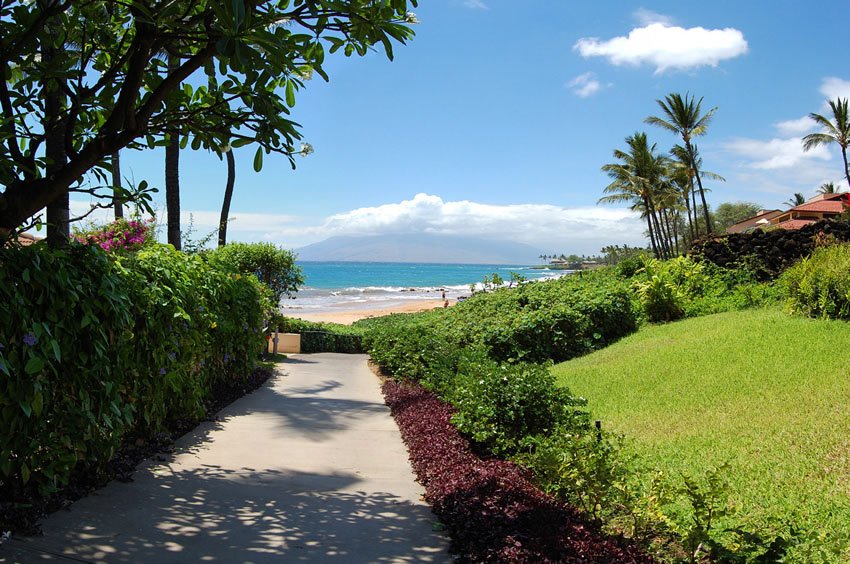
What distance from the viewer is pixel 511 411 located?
588 centimetres

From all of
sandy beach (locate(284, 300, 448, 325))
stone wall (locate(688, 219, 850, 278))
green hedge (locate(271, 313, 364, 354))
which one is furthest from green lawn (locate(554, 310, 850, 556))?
sandy beach (locate(284, 300, 448, 325))

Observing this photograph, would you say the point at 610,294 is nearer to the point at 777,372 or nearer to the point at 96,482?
the point at 777,372

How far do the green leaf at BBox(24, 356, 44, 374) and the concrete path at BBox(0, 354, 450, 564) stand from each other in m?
0.95

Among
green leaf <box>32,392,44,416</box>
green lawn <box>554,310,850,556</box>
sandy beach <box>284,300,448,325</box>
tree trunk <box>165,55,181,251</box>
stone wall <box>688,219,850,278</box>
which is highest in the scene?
tree trunk <box>165,55,181,251</box>

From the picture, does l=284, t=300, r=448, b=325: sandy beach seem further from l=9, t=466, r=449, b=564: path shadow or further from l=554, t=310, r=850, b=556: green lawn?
l=9, t=466, r=449, b=564: path shadow

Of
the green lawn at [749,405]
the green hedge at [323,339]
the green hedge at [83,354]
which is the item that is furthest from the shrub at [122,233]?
the green hedge at [323,339]

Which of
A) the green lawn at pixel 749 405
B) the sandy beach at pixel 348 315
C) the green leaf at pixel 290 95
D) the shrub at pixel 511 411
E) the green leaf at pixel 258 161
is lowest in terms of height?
the green lawn at pixel 749 405

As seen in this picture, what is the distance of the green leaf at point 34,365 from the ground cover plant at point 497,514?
2.67 metres

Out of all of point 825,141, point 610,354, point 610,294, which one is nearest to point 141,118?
point 610,354

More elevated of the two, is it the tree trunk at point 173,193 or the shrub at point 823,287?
the tree trunk at point 173,193

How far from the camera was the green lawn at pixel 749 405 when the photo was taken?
4.82 m

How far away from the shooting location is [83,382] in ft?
14.2

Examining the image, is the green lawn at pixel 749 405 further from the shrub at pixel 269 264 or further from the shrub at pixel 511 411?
the shrub at pixel 269 264

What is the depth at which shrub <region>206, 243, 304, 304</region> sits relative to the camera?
A: 64.9 feet
